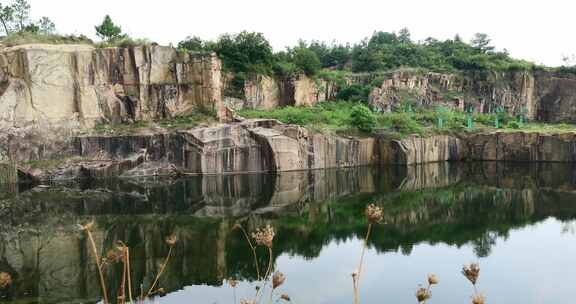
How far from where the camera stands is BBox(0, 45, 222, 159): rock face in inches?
1097

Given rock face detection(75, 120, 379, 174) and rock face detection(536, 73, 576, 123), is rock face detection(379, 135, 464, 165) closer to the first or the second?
rock face detection(75, 120, 379, 174)

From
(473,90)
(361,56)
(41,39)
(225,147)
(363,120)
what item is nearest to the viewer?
(225,147)

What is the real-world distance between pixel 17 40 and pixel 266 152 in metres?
15.8

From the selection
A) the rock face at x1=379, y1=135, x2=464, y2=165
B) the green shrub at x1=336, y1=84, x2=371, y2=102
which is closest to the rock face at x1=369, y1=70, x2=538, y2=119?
the green shrub at x1=336, y1=84, x2=371, y2=102

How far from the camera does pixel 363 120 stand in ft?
108

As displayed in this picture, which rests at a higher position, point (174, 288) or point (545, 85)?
point (545, 85)

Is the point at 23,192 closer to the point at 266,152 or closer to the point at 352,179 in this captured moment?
the point at 266,152

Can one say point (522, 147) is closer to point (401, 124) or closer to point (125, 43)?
point (401, 124)

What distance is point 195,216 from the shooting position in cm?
1689

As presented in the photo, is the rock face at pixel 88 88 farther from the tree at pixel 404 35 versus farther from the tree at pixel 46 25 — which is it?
the tree at pixel 404 35

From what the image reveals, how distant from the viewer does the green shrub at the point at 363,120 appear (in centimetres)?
3284

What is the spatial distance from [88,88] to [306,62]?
1770 cm

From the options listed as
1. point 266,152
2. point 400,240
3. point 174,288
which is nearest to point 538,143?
point 266,152

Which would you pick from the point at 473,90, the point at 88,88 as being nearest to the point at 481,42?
the point at 473,90
